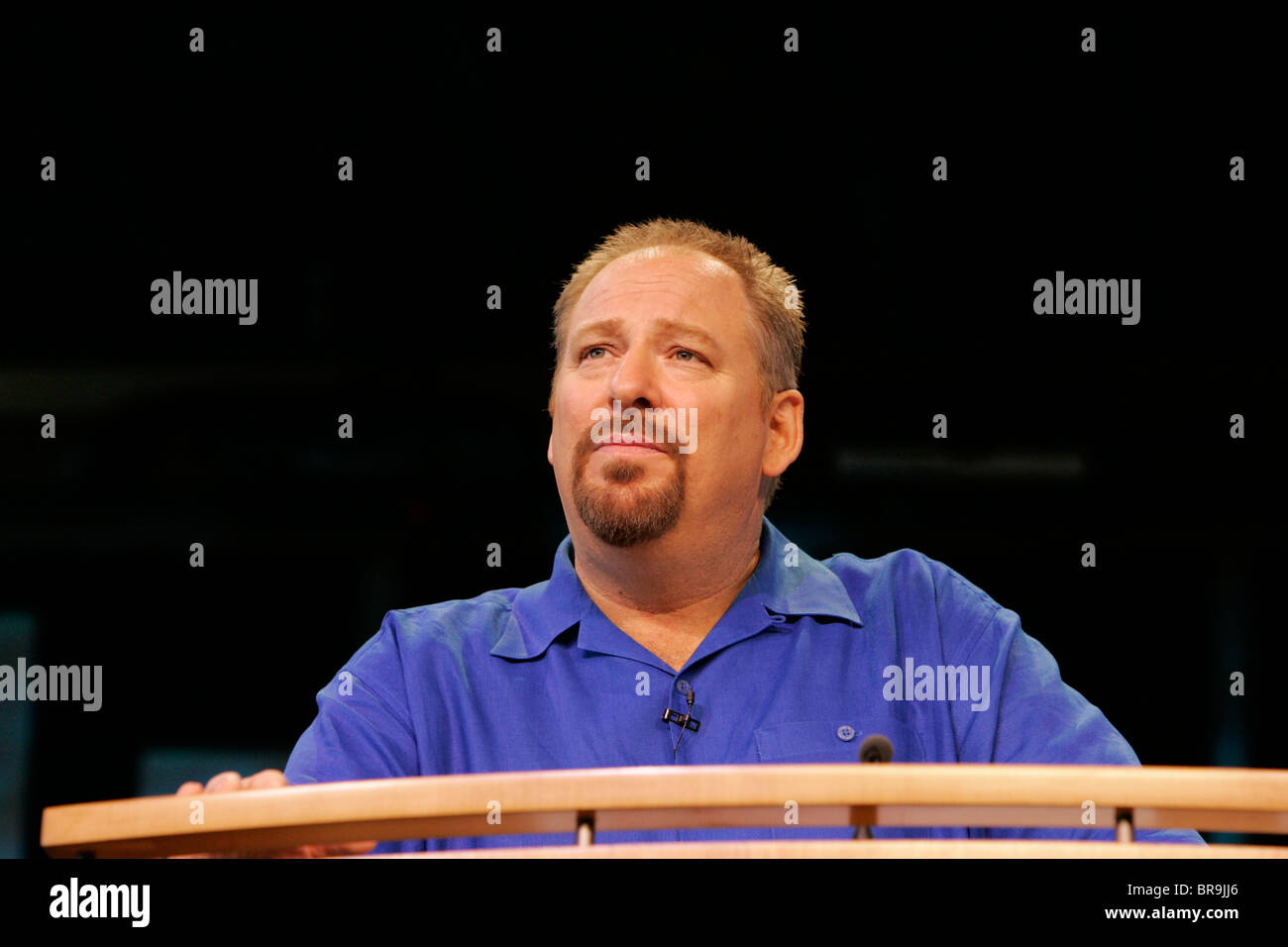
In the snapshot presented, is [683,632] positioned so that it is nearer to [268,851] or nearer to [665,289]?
[665,289]

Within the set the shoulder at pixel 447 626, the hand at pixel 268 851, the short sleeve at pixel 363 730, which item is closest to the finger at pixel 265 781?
the hand at pixel 268 851

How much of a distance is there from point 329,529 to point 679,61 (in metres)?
1.38

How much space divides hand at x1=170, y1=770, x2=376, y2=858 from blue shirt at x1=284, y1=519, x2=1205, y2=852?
0.51 metres

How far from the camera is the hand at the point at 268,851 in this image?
1.11 m

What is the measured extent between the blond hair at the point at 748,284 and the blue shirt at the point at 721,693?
335mm

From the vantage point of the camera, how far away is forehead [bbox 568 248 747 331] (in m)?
2.07

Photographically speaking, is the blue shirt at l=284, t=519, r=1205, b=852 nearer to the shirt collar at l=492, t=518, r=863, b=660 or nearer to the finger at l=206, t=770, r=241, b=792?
the shirt collar at l=492, t=518, r=863, b=660

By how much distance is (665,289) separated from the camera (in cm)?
208

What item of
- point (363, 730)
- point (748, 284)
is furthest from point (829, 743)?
point (748, 284)

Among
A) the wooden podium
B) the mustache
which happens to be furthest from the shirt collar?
the wooden podium

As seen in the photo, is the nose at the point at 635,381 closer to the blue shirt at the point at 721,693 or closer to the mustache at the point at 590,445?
the mustache at the point at 590,445

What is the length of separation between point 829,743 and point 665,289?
0.76m

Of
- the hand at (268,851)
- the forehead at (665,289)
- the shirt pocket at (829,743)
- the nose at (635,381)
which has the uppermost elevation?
the forehead at (665,289)

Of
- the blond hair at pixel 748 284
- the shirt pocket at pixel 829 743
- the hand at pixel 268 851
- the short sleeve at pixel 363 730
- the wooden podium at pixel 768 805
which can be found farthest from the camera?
the blond hair at pixel 748 284
